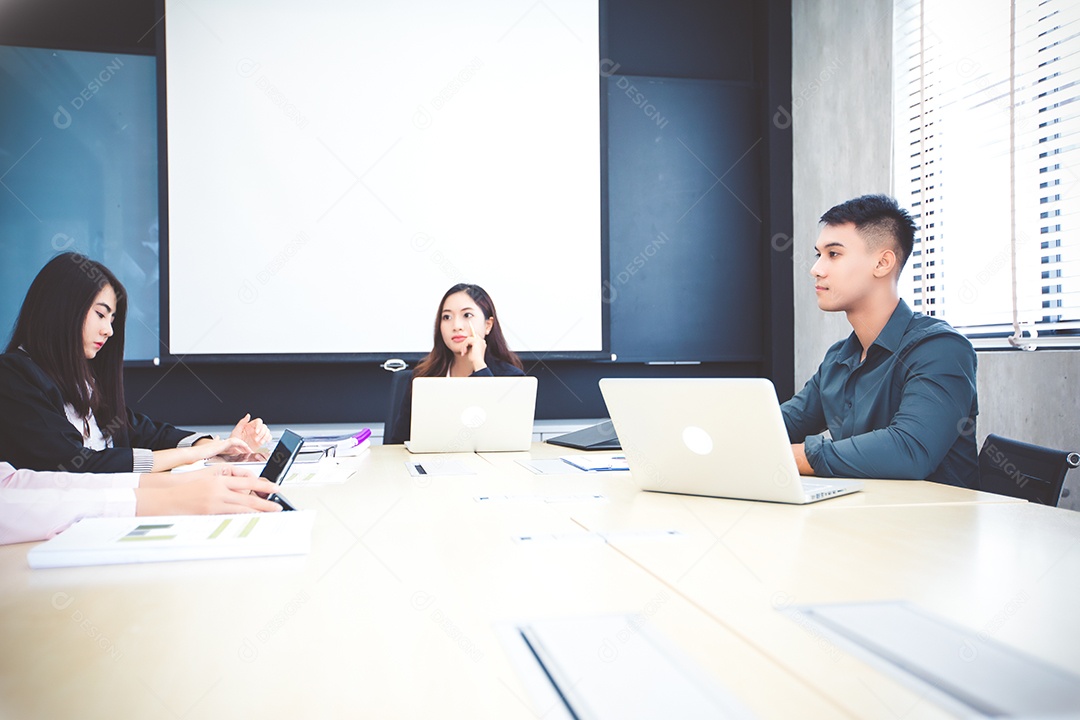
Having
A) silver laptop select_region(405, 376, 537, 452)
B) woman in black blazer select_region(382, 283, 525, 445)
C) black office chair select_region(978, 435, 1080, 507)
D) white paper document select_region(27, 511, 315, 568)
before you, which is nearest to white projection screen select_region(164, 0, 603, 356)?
woman in black blazer select_region(382, 283, 525, 445)

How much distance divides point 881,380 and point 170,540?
173cm

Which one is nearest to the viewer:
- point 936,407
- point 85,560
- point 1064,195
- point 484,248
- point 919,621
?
point 919,621

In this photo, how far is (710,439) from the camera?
53.8 inches

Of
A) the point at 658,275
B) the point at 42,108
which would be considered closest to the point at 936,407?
the point at 658,275

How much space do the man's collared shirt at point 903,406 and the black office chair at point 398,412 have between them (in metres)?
1.51

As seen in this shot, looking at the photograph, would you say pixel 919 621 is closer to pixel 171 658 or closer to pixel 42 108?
pixel 171 658

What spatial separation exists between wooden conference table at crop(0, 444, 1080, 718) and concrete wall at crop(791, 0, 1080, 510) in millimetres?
1548

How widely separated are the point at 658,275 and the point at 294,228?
1818mm

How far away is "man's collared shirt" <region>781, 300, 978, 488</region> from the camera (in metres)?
1.72

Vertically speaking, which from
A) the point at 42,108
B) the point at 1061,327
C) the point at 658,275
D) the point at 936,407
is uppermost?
the point at 42,108

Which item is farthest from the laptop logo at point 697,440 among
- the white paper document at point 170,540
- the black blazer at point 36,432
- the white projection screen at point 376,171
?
the white projection screen at point 376,171

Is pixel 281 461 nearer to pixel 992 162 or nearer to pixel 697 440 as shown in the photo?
pixel 697 440

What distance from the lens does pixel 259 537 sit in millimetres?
1049

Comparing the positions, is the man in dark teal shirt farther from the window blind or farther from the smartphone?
the smartphone
